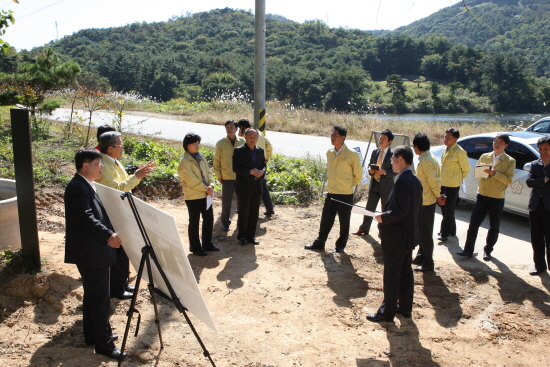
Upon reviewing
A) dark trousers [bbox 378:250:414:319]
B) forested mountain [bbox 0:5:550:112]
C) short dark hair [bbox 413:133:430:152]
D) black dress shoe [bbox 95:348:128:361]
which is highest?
forested mountain [bbox 0:5:550:112]

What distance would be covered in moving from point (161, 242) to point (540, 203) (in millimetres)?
5019

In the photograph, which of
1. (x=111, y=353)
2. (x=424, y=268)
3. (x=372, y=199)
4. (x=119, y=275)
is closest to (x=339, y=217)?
(x=372, y=199)

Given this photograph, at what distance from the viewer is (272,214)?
8.77 m

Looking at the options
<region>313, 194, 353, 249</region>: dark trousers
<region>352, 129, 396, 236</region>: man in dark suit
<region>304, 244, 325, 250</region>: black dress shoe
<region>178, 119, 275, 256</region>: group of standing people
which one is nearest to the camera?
<region>178, 119, 275, 256</region>: group of standing people

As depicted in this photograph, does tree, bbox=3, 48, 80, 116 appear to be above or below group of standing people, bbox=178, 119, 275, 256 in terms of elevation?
above

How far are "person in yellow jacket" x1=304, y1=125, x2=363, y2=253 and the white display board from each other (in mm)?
3281

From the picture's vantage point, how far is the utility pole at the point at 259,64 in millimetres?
9648

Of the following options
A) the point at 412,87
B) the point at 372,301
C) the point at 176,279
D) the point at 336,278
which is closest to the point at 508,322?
the point at 372,301

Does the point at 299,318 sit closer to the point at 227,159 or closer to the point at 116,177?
the point at 116,177

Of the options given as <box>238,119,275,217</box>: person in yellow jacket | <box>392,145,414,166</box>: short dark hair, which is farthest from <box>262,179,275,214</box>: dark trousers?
<box>392,145,414,166</box>: short dark hair

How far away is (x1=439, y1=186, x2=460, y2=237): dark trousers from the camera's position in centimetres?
732

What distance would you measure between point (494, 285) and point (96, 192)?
4.82m

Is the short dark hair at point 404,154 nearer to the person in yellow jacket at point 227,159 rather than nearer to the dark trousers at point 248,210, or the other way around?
the dark trousers at point 248,210

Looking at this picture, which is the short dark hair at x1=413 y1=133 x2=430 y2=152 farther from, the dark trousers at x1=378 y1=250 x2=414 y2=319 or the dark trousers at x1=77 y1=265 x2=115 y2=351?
the dark trousers at x1=77 y1=265 x2=115 y2=351
